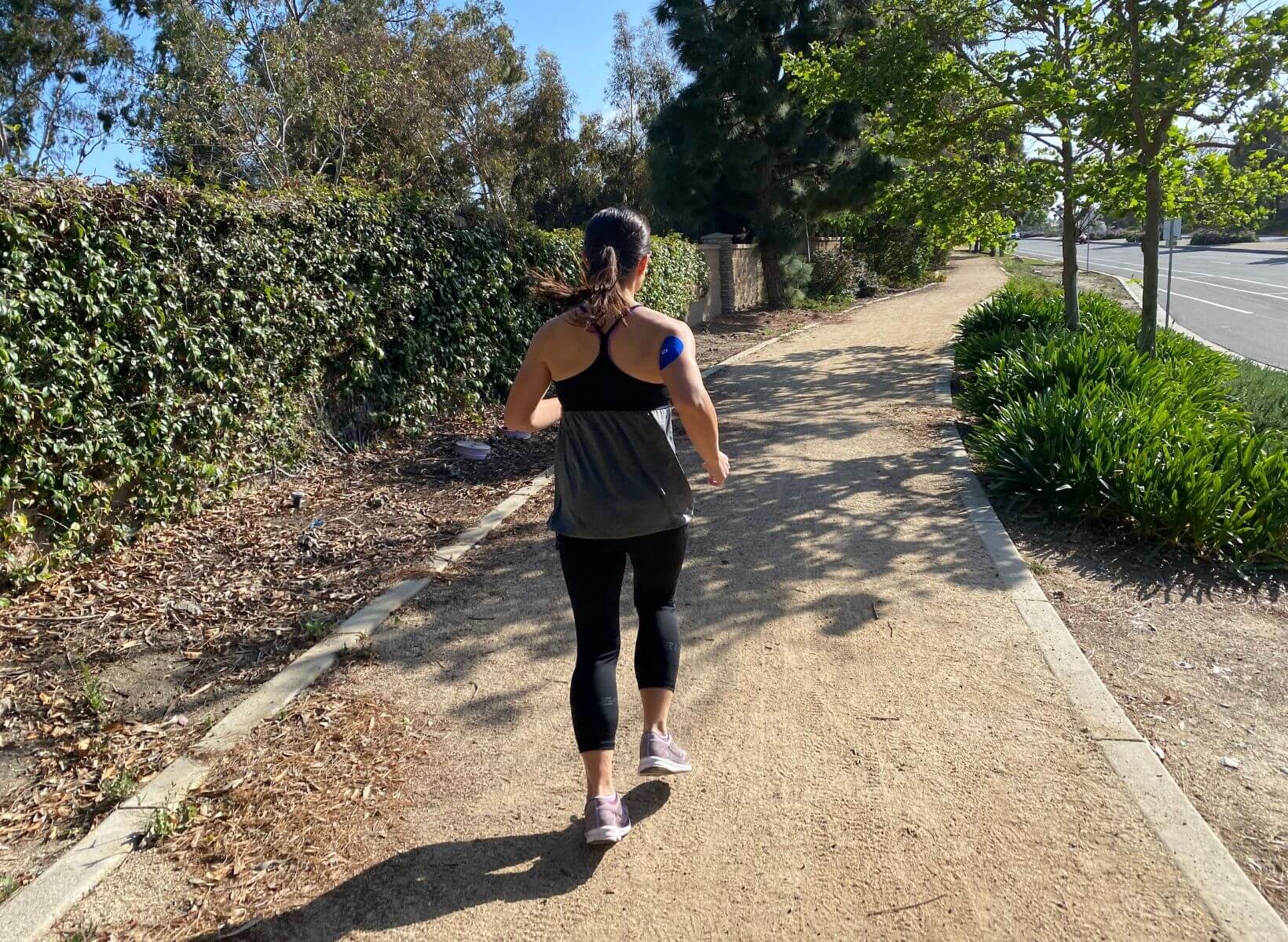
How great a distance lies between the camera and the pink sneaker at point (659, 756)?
2869mm

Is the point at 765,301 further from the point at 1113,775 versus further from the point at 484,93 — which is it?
the point at 1113,775

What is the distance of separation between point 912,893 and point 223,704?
269cm

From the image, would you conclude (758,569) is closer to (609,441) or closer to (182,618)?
(609,441)

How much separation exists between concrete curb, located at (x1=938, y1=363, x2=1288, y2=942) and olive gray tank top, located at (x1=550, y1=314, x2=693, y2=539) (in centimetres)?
174

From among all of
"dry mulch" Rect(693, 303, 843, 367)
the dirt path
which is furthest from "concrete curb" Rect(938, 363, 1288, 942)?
"dry mulch" Rect(693, 303, 843, 367)

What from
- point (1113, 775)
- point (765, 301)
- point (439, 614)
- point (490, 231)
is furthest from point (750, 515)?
point (765, 301)

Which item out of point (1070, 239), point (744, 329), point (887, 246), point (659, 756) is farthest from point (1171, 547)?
point (887, 246)

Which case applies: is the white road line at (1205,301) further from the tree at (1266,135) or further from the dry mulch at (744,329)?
the tree at (1266,135)

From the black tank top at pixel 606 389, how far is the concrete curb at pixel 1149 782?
1.96 metres

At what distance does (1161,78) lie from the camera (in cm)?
747

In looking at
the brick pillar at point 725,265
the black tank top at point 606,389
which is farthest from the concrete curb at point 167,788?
→ the brick pillar at point 725,265

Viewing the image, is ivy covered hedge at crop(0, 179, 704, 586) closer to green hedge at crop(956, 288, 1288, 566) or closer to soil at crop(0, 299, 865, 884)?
soil at crop(0, 299, 865, 884)

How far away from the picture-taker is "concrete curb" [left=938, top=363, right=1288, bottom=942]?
230 centimetres

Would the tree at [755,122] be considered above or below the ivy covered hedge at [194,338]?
above
